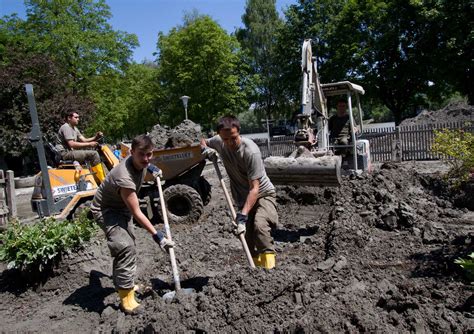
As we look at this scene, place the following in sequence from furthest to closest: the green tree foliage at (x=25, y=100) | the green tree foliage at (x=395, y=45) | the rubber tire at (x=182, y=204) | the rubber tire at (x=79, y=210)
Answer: the green tree foliage at (x=395, y=45) → the green tree foliage at (x=25, y=100) → the rubber tire at (x=182, y=204) → the rubber tire at (x=79, y=210)

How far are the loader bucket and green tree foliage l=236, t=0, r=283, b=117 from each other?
3443 cm

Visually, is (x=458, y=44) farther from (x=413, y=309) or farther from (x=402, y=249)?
(x=413, y=309)

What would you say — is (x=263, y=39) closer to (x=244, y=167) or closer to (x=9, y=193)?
(x=9, y=193)

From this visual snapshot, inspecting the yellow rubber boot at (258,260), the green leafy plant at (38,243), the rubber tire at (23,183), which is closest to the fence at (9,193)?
the green leafy plant at (38,243)

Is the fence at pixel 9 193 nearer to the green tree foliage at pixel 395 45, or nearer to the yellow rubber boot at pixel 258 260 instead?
the yellow rubber boot at pixel 258 260

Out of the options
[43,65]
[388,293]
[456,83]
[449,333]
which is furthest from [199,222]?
[456,83]

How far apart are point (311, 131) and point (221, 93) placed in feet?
69.1

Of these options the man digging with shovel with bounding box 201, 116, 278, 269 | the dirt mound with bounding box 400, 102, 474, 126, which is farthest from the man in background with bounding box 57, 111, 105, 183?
the dirt mound with bounding box 400, 102, 474, 126

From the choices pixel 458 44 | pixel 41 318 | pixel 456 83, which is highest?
pixel 458 44

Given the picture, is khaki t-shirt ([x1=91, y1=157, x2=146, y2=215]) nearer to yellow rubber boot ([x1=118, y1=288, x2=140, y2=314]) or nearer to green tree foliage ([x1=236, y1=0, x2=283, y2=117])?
yellow rubber boot ([x1=118, y1=288, x2=140, y2=314])

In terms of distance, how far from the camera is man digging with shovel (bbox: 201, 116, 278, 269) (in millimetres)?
4164

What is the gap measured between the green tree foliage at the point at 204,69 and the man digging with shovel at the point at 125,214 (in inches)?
956

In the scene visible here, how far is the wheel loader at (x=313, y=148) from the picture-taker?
6.68 metres

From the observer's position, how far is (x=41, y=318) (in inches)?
172
